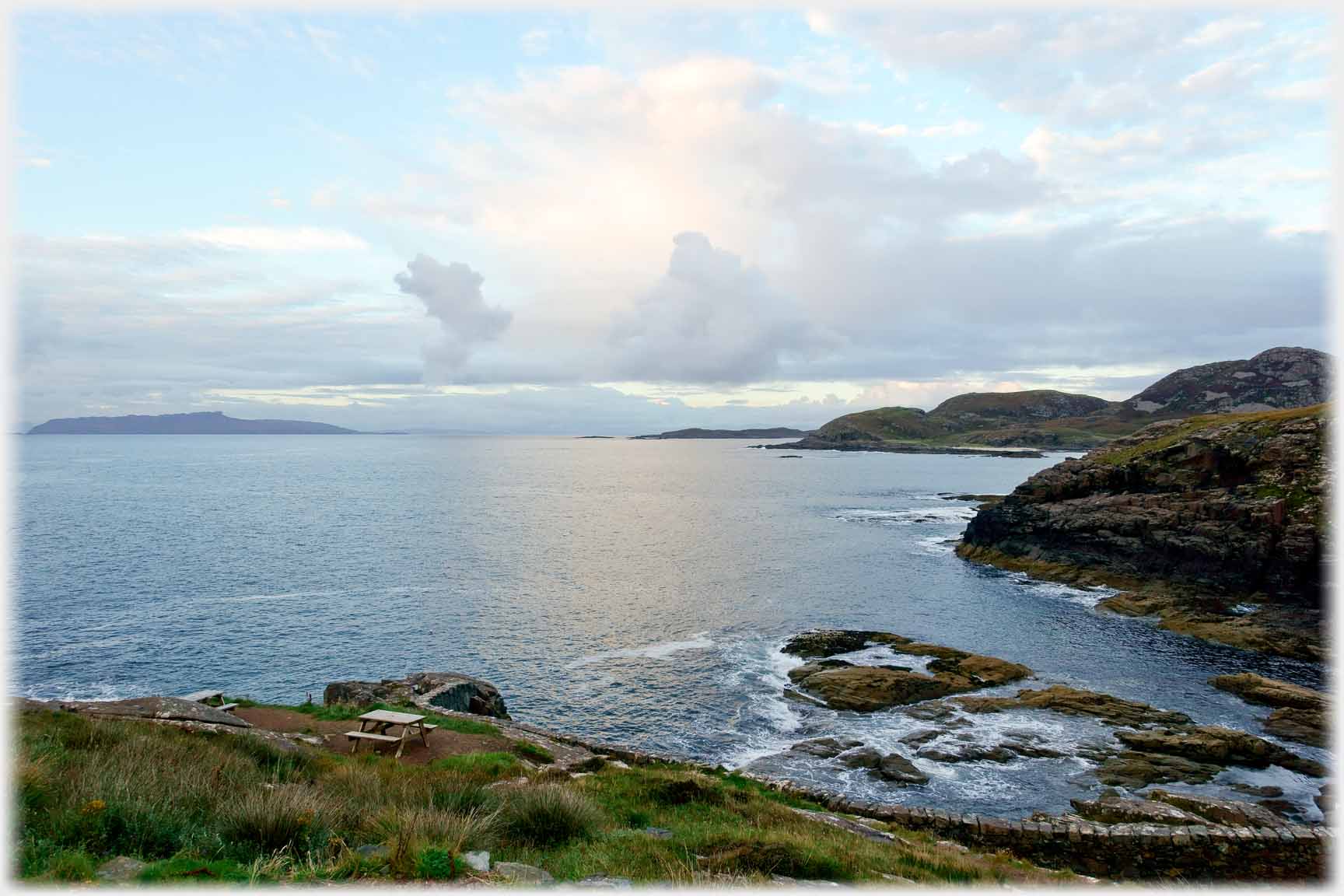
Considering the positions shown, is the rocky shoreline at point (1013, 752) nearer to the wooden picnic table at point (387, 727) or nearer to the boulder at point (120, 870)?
the wooden picnic table at point (387, 727)

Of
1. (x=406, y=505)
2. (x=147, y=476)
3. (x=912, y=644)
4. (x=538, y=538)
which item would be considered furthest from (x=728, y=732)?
(x=147, y=476)

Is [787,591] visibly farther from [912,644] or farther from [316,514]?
[316,514]

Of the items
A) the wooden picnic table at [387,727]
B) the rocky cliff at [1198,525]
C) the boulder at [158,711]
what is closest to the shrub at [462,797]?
the wooden picnic table at [387,727]

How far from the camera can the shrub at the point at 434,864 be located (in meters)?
8.39

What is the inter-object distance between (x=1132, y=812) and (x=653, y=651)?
2683cm

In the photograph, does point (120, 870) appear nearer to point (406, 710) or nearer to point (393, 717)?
point (393, 717)

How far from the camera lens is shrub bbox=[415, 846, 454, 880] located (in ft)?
27.5

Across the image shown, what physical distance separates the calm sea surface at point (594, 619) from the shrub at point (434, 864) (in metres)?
20.4

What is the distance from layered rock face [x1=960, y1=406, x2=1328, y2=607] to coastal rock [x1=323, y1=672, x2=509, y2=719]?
51991mm

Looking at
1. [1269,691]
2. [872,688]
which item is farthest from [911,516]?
[872,688]

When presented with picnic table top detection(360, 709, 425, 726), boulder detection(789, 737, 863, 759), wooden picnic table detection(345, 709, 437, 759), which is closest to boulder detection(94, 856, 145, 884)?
wooden picnic table detection(345, 709, 437, 759)

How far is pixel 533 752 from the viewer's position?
20688 millimetres

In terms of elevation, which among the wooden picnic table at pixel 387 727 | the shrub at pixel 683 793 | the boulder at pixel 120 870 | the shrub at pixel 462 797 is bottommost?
the wooden picnic table at pixel 387 727

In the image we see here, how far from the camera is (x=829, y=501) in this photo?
12188 cm
